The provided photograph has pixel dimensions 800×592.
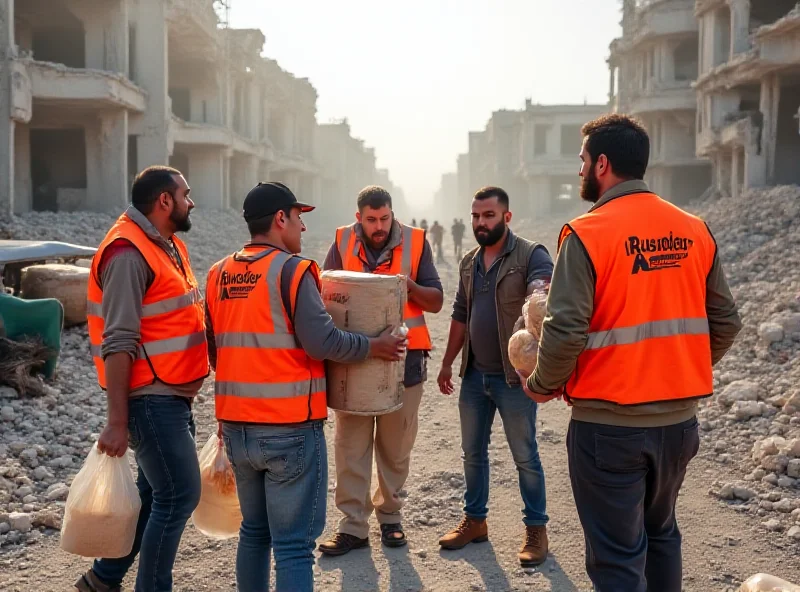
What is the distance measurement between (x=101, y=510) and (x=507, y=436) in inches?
87.9

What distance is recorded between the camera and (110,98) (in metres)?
19.4

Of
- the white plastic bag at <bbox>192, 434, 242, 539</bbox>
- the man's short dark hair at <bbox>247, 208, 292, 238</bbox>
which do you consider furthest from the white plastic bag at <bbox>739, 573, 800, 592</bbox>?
the man's short dark hair at <bbox>247, 208, 292, 238</bbox>

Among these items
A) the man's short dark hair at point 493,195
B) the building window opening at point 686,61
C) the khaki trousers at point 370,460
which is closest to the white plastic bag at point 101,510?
the khaki trousers at point 370,460

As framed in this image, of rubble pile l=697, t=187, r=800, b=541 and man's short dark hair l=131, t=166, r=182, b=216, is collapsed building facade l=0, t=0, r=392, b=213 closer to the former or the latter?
rubble pile l=697, t=187, r=800, b=541

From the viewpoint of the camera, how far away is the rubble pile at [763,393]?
5168 mm

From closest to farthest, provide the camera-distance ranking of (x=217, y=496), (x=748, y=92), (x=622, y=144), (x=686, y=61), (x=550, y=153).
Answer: (x=622, y=144)
(x=217, y=496)
(x=748, y=92)
(x=686, y=61)
(x=550, y=153)

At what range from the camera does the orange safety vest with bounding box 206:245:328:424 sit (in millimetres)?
3029

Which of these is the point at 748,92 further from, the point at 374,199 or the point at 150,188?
the point at 150,188

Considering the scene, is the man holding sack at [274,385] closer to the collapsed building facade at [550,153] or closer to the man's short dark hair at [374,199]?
the man's short dark hair at [374,199]

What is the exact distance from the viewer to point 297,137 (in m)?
49.3

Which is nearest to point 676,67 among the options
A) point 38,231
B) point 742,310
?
point 742,310

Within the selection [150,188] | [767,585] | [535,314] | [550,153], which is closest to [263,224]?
[150,188]

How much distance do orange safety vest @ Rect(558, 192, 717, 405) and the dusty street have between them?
1.67m

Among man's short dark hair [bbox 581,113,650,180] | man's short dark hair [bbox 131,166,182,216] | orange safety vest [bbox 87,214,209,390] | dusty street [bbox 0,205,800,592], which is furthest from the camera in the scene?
dusty street [bbox 0,205,800,592]
